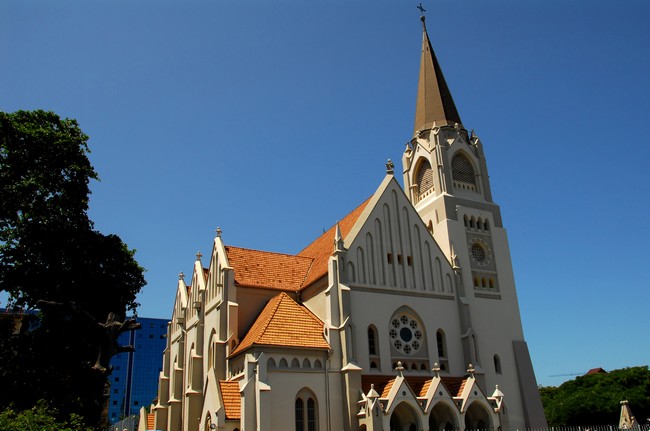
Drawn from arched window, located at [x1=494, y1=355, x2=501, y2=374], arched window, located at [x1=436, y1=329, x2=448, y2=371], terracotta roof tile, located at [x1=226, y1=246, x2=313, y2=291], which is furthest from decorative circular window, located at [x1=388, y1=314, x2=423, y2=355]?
terracotta roof tile, located at [x1=226, y1=246, x2=313, y2=291]

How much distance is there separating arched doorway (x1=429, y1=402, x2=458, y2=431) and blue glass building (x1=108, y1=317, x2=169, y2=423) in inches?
4004

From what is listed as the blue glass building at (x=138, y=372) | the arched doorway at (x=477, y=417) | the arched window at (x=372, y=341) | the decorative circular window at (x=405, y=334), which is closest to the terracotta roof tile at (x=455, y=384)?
the arched doorway at (x=477, y=417)

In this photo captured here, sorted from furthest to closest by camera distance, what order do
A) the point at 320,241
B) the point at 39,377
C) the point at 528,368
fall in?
the point at 320,241 < the point at 528,368 < the point at 39,377

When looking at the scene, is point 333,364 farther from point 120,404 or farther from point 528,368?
point 120,404

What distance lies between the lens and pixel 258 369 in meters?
24.3

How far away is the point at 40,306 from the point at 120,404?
102 metres

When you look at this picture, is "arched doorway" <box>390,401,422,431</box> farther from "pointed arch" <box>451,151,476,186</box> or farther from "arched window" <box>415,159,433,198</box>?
"pointed arch" <box>451,151,476,186</box>

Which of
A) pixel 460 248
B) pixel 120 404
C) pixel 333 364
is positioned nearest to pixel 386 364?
pixel 333 364

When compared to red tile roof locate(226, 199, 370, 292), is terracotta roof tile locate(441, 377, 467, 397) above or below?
below

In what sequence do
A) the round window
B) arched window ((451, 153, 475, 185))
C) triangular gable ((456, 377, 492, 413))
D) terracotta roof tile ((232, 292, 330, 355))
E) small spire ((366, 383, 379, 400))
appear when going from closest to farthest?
small spire ((366, 383, 379, 400))
terracotta roof tile ((232, 292, 330, 355))
triangular gable ((456, 377, 492, 413))
the round window
arched window ((451, 153, 475, 185))

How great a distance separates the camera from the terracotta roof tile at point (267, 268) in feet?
105

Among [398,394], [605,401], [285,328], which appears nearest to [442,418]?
[398,394]

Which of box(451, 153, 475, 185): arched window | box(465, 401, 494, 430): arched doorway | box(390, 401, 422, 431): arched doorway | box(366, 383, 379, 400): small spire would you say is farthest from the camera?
box(451, 153, 475, 185): arched window

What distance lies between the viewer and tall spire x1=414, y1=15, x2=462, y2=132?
39.8 metres
